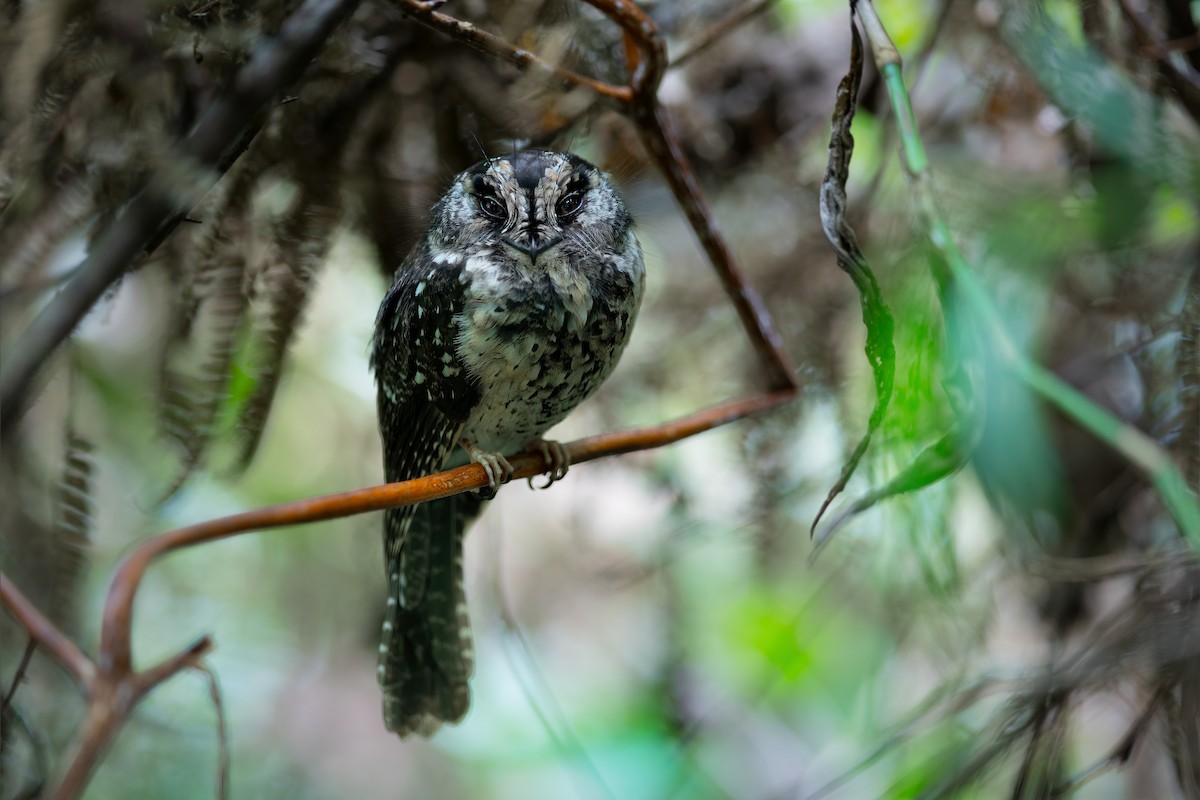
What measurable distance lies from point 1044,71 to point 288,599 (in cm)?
261

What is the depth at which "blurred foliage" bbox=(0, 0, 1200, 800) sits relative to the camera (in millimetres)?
1650

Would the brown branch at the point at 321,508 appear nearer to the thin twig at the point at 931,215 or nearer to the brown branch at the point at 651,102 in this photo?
the brown branch at the point at 651,102

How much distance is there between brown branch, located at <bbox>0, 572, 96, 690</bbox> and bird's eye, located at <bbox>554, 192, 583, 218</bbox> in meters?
0.97

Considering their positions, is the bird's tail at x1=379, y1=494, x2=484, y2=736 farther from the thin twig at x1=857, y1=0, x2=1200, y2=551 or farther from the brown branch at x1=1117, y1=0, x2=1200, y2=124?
the brown branch at x1=1117, y1=0, x2=1200, y2=124

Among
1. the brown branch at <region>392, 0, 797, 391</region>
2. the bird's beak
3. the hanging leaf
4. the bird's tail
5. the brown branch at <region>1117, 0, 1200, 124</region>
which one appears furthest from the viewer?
the bird's tail

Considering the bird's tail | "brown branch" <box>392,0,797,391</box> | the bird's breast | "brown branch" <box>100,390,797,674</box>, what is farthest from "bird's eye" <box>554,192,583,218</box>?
the bird's tail

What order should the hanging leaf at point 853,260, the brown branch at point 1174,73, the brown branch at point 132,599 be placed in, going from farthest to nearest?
the brown branch at point 1174,73, the hanging leaf at point 853,260, the brown branch at point 132,599

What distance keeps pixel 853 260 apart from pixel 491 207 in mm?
725

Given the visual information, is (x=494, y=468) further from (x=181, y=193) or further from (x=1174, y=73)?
(x=1174, y=73)

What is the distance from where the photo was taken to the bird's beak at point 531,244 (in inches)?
61.5

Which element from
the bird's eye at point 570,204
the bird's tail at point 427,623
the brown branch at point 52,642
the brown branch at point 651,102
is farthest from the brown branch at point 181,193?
the bird's tail at point 427,623

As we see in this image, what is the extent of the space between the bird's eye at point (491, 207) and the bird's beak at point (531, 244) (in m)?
0.05

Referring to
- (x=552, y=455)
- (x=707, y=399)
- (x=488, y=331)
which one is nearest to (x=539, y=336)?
(x=488, y=331)

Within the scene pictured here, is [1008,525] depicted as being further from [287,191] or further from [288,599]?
[288,599]
